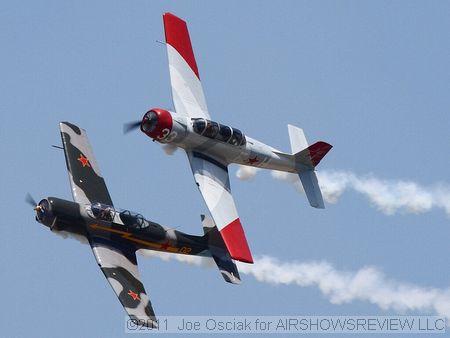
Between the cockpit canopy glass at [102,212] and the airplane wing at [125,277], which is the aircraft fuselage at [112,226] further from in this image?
the airplane wing at [125,277]

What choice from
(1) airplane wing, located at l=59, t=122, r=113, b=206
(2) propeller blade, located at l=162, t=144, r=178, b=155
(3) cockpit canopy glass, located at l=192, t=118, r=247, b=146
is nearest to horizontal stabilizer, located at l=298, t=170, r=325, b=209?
(3) cockpit canopy glass, located at l=192, t=118, r=247, b=146

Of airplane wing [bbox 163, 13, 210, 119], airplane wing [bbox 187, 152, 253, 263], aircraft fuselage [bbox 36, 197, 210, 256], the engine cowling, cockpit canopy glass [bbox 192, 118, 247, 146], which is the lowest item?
aircraft fuselage [bbox 36, 197, 210, 256]

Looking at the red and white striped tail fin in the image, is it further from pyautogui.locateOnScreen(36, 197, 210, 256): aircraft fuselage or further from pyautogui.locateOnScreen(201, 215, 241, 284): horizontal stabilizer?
pyautogui.locateOnScreen(36, 197, 210, 256): aircraft fuselage

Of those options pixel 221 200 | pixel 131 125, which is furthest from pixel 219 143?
pixel 131 125

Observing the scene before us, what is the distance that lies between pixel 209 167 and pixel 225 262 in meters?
3.65

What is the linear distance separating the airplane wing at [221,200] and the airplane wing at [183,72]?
210cm

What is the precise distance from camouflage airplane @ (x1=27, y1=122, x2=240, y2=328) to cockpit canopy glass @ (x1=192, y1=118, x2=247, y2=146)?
118 inches

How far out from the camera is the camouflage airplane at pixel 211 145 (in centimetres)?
4581

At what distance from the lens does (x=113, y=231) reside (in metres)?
43.7

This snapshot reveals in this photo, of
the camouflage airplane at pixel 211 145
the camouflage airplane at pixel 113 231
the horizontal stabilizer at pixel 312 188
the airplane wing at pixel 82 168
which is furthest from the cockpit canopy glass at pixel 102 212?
the horizontal stabilizer at pixel 312 188

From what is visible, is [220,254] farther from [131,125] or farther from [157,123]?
[131,125]

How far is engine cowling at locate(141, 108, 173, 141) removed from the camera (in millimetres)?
45906

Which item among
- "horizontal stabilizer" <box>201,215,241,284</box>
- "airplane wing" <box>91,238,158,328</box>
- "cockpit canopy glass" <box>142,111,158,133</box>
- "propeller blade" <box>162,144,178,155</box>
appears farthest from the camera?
"propeller blade" <box>162,144,178,155</box>

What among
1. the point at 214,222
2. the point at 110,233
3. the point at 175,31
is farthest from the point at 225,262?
the point at 175,31
